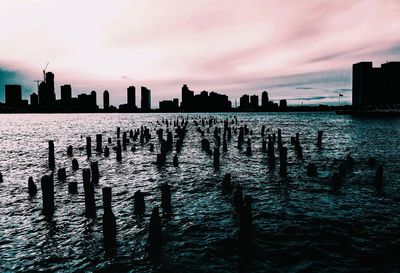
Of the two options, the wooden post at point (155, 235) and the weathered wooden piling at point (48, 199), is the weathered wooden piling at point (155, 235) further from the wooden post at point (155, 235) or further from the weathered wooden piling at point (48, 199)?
the weathered wooden piling at point (48, 199)

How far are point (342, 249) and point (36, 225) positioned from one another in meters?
12.8

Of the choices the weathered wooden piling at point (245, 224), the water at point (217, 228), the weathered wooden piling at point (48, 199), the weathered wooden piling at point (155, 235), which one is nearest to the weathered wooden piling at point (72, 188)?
the water at point (217, 228)

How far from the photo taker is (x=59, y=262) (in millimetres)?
10523

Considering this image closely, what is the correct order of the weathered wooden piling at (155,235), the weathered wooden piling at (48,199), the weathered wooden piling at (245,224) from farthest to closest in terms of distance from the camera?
the weathered wooden piling at (48,199) → the weathered wooden piling at (245,224) → the weathered wooden piling at (155,235)

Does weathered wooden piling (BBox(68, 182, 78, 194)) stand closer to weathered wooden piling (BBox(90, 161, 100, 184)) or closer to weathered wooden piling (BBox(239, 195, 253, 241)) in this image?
weathered wooden piling (BBox(90, 161, 100, 184))

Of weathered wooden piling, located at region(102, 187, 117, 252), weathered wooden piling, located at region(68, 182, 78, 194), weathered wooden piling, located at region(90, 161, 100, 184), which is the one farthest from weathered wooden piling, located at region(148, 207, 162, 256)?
weathered wooden piling, located at region(90, 161, 100, 184)

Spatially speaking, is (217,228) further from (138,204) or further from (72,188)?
(72,188)

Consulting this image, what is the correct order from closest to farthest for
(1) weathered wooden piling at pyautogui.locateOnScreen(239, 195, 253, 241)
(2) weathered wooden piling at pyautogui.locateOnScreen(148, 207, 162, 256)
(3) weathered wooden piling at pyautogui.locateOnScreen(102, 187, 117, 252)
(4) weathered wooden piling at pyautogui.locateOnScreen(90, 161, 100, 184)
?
(2) weathered wooden piling at pyautogui.locateOnScreen(148, 207, 162, 256) < (1) weathered wooden piling at pyautogui.locateOnScreen(239, 195, 253, 241) < (3) weathered wooden piling at pyautogui.locateOnScreen(102, 187, 117, 252) < (4) weathered wooden piling at pyautogui.locateOnScreen(90, 161, 100, 184)

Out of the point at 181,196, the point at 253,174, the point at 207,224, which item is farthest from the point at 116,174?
the point at 207,224

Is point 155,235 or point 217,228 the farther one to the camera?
point 217,228

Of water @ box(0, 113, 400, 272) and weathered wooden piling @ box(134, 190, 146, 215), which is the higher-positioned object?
weathered wooden piling @ box(134, 190, 146, 215)

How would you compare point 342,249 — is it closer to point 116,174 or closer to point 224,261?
point 224,261

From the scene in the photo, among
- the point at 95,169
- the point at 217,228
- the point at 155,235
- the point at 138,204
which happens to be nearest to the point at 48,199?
the point at 138,204

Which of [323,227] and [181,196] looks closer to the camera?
[323,227]
